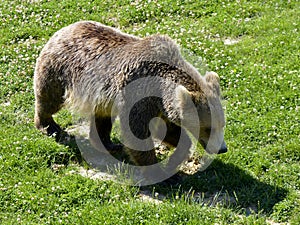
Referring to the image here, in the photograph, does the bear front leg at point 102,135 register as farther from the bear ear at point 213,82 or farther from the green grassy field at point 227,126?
the bear ear at point 213,82

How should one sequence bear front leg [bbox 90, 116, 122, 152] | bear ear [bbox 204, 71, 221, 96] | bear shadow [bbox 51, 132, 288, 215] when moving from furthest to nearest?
bear front leg [bbox 90, 116, 122, 152] < bear ear [bbox 204, 71, 221, 96] < bear shadow [bbox 51, 132, 288, 215]

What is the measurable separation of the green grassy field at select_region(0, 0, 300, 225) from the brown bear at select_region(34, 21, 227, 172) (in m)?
0.64

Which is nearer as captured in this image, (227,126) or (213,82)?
(213,82)

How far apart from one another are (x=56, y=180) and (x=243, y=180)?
8.47 feet

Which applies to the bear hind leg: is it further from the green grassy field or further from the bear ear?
the bear ear

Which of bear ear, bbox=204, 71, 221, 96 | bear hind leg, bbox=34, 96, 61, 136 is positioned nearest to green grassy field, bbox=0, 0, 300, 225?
bear hind leg, bbox=34, 96, 61, 136

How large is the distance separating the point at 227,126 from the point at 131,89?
5.87ft

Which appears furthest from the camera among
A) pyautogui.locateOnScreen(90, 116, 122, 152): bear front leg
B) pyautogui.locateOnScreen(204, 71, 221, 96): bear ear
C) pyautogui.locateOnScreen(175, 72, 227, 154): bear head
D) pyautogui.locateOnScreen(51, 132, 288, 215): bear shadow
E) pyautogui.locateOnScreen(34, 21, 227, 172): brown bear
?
pyautogui.locateOnScreen(90, 116, 122, 152): bear front leg

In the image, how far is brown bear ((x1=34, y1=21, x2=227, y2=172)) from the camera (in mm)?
8086

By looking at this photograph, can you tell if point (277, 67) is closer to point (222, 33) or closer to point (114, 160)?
point (222, 33)

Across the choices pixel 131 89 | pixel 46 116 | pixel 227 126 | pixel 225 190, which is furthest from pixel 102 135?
pixel 225 190

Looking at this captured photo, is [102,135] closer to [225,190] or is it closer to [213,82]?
[213,82]

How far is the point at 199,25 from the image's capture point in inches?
489

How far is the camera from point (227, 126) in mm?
9344
